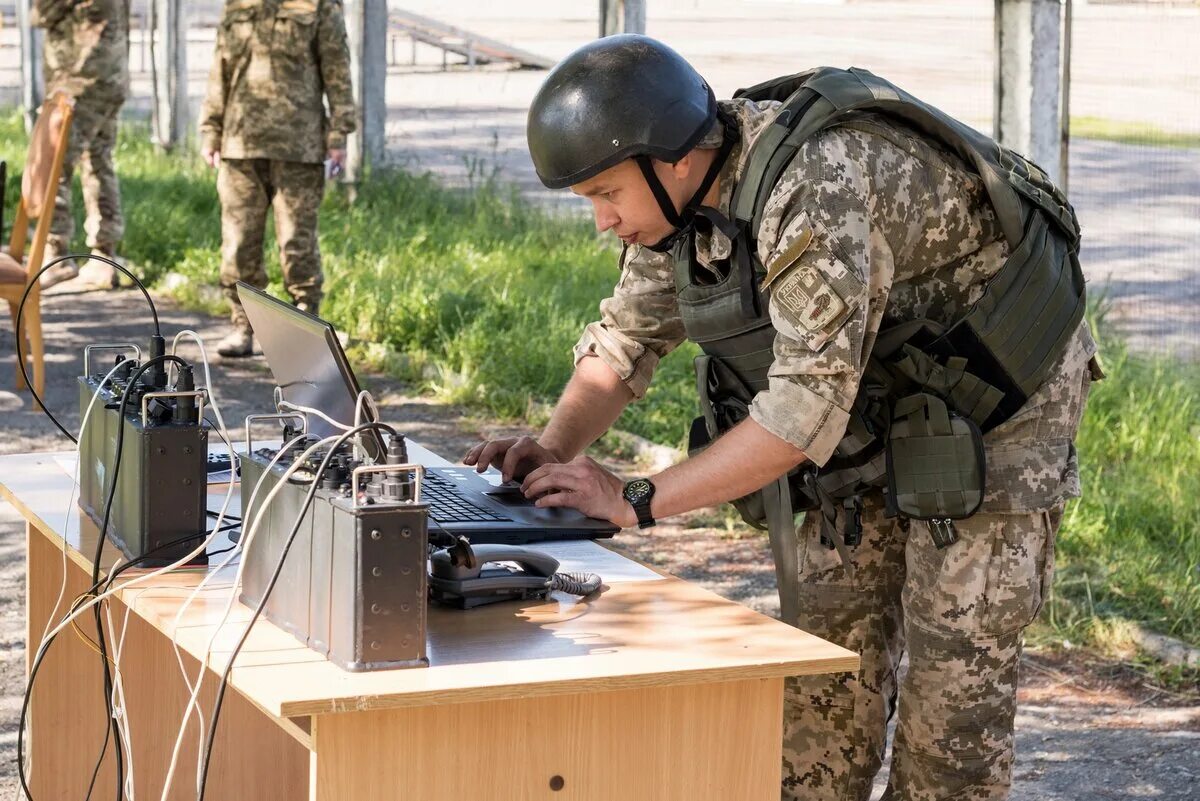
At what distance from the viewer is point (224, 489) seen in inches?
135

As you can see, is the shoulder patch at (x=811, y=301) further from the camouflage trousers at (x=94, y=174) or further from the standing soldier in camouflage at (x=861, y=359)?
the camouflage trousers at (x=94, y=174)

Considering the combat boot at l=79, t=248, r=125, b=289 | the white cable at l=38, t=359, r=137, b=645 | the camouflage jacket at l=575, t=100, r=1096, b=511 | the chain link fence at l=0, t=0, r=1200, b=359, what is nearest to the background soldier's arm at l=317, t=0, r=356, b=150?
the chain link fence at l=0, t=0, r=1200, b=359

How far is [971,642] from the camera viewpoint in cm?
306

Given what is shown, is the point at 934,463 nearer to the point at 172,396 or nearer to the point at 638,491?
the point at 638,491

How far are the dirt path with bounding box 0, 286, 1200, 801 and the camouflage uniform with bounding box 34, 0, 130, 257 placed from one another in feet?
6.88

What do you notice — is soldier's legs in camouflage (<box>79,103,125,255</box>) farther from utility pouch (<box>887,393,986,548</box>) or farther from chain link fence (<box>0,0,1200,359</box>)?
utility pouch (<box>887,393,986,548</box>)

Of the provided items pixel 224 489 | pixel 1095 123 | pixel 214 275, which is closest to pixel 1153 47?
pixel 1095 123

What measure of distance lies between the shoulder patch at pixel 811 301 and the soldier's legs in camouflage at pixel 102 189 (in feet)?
28.5

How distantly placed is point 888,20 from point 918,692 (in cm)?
908

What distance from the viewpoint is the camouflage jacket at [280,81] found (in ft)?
27.4

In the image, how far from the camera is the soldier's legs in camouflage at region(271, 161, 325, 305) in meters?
8.52

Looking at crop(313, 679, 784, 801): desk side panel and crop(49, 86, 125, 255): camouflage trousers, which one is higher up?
crop(49, 86, 125, 255): camouflage trousers

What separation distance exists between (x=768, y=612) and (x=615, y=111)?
2929mm

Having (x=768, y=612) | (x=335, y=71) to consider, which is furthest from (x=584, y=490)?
(x=335, y=71)
